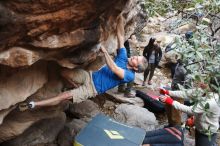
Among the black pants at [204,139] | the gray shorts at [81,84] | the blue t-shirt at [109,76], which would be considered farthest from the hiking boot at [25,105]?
the black pants at [204,139]

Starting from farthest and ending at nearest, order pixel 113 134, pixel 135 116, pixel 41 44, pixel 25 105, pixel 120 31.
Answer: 1. pixel 135 116
2. pixel 120 31
3. pixel 113 134
4. pixel 25 105
5. pixel 41 44

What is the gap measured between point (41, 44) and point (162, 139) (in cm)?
328

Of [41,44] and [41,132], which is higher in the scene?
[41,44]

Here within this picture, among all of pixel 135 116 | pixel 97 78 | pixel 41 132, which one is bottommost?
pixel 135 116

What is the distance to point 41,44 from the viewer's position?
505 centimetres

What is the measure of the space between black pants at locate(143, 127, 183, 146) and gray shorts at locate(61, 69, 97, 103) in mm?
1515

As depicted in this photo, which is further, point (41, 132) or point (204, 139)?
point (41, 132)

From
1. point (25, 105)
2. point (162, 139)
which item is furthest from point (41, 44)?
point (162, 139)

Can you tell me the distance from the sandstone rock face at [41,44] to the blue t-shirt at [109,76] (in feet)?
1.36

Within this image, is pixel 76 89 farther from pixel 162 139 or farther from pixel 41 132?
pixel 162 139

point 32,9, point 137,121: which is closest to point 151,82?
point 137,121

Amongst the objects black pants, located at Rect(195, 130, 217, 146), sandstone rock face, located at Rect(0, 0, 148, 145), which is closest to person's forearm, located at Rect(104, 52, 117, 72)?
sandstone rock face, located at Rect(0, 0, 148, 145)

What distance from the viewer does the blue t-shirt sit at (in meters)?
6.68

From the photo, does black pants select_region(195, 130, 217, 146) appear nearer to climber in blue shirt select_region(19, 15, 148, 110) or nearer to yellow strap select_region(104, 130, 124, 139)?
yellow strap select_region(104, 130, 124, 139)
